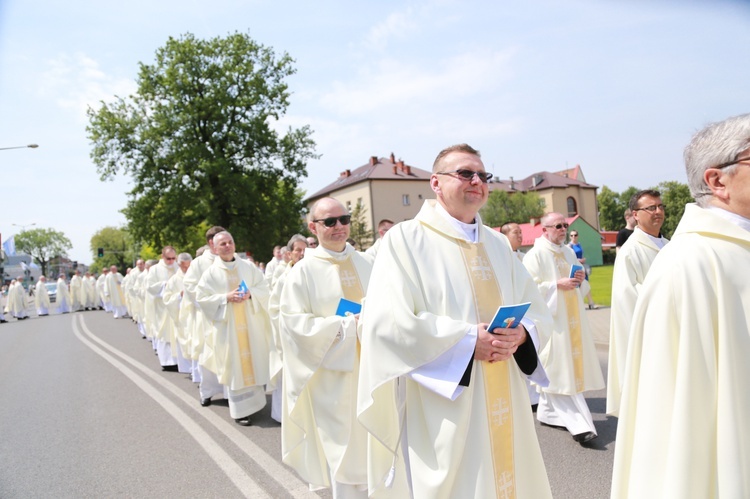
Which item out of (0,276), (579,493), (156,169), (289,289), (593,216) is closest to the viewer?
(579,493)

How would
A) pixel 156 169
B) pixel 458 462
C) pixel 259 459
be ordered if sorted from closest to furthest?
pixel 458 462 → pixel 259 459 → pixel 156 169

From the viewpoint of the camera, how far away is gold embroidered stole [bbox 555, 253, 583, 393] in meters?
5.99

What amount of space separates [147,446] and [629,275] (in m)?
5.05

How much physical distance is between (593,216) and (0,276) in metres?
74.2

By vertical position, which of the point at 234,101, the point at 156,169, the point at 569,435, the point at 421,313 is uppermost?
the point at 234,101

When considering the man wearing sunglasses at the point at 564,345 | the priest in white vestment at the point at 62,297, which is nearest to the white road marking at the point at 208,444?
the man wearing sunglasses at the point at 564,345

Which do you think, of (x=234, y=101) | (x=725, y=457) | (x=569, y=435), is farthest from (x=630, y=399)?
(x=234, y=101)

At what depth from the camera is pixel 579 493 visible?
4211 millimetres

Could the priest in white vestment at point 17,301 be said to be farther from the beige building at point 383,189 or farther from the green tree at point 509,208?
the green tree at point 509,208

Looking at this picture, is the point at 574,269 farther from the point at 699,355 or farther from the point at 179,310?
the point at 179,310

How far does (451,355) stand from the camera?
2.76 metres

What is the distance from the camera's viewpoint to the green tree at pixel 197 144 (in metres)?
31.6

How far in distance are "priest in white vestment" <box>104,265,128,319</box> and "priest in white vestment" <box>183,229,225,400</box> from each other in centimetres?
1959

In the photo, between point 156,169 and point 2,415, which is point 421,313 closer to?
point 2,415
